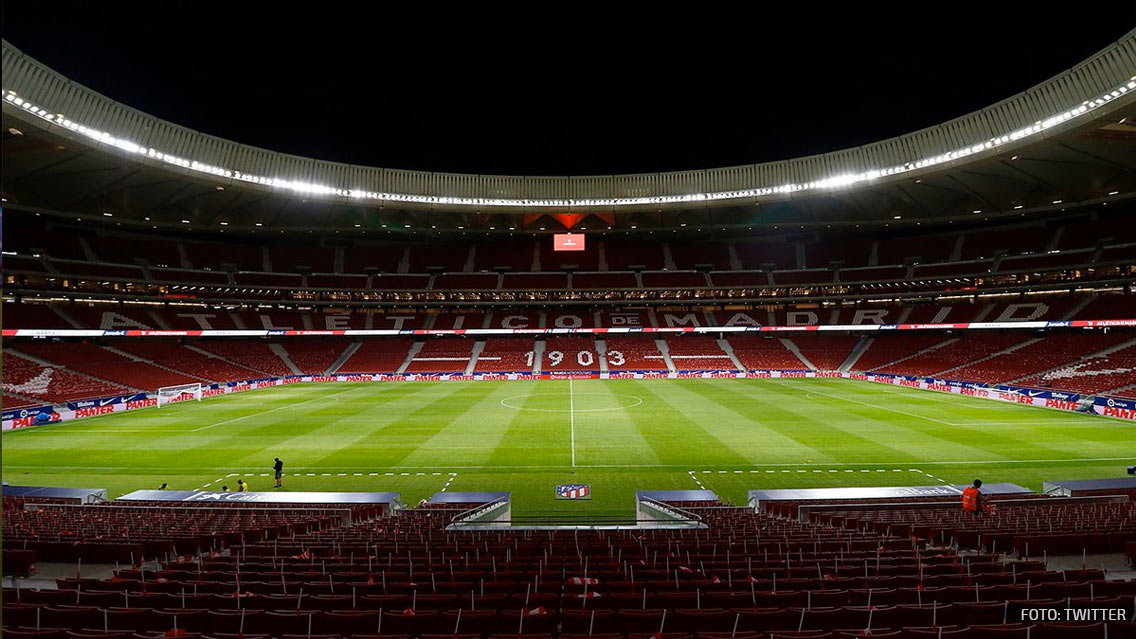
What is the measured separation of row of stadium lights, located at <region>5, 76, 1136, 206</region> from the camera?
31.3 metres

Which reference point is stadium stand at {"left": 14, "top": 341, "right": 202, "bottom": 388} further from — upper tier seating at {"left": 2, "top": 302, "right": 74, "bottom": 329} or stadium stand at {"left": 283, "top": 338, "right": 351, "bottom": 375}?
stadium stand at {"left": 283, "top": 338, "right": 351, "bottom": 375}

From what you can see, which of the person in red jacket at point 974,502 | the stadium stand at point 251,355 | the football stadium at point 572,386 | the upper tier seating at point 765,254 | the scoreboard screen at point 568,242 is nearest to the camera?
the football stadium at point 572,386

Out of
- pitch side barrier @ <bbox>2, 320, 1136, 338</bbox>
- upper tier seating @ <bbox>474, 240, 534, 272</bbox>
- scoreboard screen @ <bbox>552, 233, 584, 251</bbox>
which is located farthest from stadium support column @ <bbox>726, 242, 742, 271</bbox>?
scoreboard screen @ <bbox>552, 233, 584, 251</bbox>

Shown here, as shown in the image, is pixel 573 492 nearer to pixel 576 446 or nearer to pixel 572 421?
pixel 576 446

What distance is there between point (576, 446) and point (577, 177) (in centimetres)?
3679

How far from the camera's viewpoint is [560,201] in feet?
187

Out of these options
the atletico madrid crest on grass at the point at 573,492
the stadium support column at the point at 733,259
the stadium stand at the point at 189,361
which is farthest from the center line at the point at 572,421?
the stadium support column at the point at 733,259

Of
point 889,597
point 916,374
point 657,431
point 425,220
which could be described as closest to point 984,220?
point 916,374

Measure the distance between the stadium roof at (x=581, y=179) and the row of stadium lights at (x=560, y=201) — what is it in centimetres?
11

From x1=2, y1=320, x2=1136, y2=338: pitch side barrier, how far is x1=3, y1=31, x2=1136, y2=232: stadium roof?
10.2 metres

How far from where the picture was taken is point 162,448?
27234 mm

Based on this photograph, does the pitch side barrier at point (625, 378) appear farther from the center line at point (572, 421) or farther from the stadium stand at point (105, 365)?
the center line at point (572, 421)

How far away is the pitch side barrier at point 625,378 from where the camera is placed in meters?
34.0

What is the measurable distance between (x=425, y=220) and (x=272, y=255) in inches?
873
